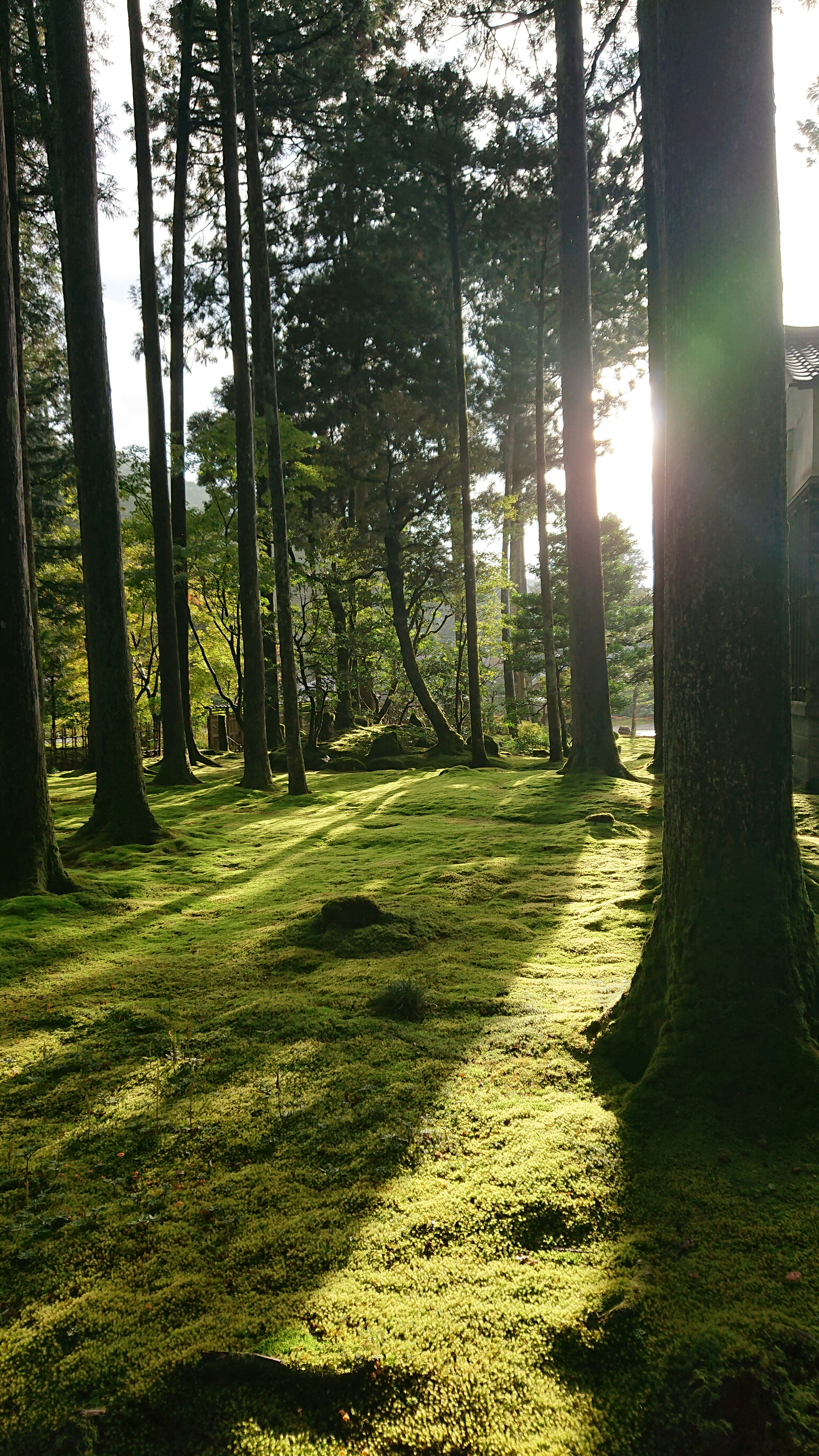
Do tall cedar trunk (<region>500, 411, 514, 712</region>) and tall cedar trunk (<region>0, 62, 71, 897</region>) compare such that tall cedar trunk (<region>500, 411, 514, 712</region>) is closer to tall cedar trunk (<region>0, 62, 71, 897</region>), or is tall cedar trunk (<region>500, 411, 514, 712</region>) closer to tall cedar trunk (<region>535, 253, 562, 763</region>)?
tall cedar trunk (<region>535, 253, 562, 763</region>)

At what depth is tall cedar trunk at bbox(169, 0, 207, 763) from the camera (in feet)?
49.0

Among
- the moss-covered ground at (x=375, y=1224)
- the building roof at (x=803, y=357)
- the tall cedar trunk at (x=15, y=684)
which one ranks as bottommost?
the moss-covered ground at (x=375, y=1224)

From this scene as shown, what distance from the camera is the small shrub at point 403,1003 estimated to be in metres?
3.68

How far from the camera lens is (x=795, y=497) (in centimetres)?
1146

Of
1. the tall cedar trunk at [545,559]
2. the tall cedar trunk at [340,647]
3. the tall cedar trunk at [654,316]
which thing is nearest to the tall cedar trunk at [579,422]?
the tall cedar trunk at [654,316]

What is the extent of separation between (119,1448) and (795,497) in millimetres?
13011

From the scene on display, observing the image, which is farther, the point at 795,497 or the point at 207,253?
the point at 207,253

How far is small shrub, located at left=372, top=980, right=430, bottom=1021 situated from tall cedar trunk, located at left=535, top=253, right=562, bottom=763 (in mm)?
13000

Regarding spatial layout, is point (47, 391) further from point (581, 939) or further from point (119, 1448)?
point (119, 1448)

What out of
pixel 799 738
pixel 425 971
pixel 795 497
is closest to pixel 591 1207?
pixel 425 971

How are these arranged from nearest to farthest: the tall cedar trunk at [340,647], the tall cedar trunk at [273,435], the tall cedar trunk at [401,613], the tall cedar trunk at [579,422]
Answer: the tall cedar trunk at [579,422]
the tall cedar trunk at [273,435]
the tall cedar trunk at [340,647]
the tall cedar trunk at [401,613]

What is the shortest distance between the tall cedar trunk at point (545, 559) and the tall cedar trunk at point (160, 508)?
800cm

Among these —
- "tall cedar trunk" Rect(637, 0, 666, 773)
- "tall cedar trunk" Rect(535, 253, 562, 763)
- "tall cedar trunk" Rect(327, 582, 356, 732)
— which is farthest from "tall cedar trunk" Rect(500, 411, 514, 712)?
"tall cedar trunk" Rect(637, 0, 666, 773)

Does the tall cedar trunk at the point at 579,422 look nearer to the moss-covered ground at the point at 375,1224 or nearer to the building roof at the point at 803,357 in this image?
the building roof at the point at 803,357
